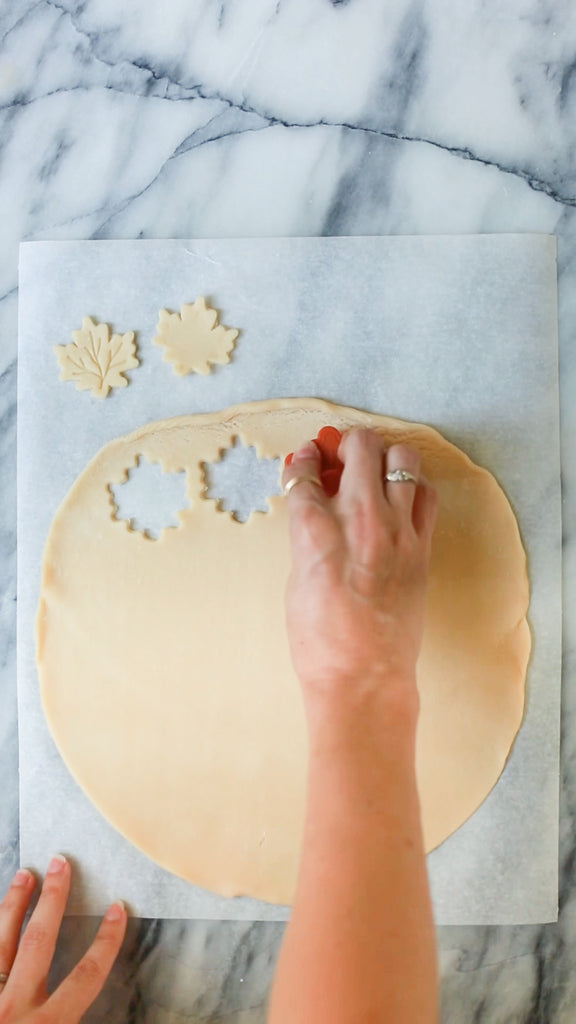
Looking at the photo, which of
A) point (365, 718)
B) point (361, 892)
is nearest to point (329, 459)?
point (365, 718)

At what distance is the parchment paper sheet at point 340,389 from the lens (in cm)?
88

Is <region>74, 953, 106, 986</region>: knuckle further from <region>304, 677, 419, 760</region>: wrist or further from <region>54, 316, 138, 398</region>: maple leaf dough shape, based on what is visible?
<region>54, 316, 138, 398</region>: maple leaf dough shape

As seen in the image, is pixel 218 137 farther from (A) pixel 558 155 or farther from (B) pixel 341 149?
(A) pixel 558 155

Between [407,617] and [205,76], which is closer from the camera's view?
[407,617]

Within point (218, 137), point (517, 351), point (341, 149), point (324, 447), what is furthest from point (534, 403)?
point (218, 137)

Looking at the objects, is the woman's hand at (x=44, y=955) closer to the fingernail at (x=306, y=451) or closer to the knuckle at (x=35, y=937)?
the knuckle at (x=35, y=937)

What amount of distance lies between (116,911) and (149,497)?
470mm

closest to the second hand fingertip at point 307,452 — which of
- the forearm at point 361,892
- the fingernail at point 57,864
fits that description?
the forearm at point 361,892

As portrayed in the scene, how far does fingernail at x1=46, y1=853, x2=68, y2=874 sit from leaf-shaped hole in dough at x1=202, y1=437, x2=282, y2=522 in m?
0.44

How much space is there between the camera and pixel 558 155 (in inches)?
35.1

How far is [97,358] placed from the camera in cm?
Result: 91

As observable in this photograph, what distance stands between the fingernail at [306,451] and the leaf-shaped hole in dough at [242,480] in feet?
0.23

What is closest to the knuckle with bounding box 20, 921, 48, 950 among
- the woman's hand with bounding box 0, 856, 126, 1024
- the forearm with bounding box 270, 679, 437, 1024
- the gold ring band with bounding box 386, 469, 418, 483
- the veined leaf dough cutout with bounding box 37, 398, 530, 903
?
the woman's hand with bounding box 0, 856, 126, 1024

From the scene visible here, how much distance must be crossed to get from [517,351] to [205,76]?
478 mm
